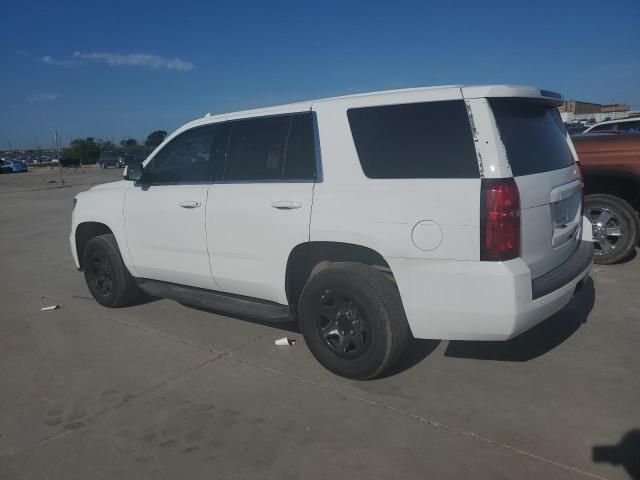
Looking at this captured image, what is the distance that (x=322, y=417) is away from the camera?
3.28m

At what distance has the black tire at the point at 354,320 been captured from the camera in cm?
342

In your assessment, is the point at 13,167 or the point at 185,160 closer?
the point at 185,160

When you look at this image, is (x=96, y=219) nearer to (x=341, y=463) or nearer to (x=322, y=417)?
(x=322, y=417)

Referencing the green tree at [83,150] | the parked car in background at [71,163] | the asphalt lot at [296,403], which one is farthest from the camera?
the green tree at [83,150]

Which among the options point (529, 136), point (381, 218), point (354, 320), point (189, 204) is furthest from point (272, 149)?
point (529, 136)

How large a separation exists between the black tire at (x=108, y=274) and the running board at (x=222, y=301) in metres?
0.23

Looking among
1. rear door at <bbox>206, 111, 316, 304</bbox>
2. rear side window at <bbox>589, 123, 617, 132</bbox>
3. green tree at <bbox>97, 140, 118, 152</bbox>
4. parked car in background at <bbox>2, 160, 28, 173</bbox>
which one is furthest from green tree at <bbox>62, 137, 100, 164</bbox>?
rear door at <bbox>206, 111, 316, 304</bbox>

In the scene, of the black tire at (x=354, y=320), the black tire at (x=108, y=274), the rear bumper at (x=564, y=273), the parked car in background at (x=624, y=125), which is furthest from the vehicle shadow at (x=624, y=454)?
the parked car in background at (x=624, y=125)

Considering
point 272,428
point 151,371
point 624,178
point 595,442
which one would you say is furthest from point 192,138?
point 624,178

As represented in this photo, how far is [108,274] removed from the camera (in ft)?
18.1

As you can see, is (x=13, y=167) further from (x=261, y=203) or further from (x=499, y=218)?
(x=499, y=218)

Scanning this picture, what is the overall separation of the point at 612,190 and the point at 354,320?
451cm

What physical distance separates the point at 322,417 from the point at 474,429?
91cm

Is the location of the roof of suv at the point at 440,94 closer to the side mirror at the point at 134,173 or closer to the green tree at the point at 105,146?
the side mirror at the point at 134,173
